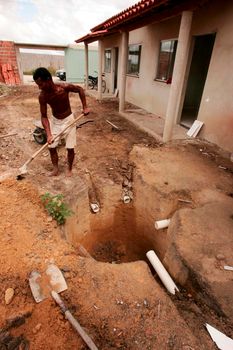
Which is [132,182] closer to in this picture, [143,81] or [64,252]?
[64,252]

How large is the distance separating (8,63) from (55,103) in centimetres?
1345

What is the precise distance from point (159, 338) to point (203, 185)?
239 centimetres

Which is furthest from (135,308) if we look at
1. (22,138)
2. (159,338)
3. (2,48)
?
(2,48)

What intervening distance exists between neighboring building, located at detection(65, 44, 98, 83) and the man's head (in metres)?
13.7

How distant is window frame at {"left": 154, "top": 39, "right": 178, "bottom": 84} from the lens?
604 centimetres

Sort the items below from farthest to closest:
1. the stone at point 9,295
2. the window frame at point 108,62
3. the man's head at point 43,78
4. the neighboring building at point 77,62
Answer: the neighboring building at point 77,62 < the window frame at point 108,62 < the man's head at point 43,78 < the stone at point 9,295

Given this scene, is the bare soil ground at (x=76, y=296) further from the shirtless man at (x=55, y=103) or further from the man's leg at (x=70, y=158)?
Result: the shirtless man at (x=55, y=103)

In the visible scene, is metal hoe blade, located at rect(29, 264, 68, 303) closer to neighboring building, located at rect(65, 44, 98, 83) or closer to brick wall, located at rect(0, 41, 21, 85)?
brick wall, located at rect(0, 41, 21, 85)

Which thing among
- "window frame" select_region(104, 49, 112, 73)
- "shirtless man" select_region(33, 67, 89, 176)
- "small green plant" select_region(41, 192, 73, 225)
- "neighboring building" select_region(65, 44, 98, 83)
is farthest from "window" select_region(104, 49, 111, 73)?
"small green plant" select_region(41, 192, 73, 225)

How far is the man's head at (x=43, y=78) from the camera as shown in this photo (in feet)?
8.68

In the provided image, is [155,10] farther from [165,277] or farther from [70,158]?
[165,277]

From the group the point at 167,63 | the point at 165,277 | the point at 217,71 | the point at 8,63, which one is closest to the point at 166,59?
the point at 167,63

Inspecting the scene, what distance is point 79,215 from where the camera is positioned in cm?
339

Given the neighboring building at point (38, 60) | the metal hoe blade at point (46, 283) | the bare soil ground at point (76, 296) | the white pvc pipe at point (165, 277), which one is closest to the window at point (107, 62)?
the bare soil ground at point (76, 296)
